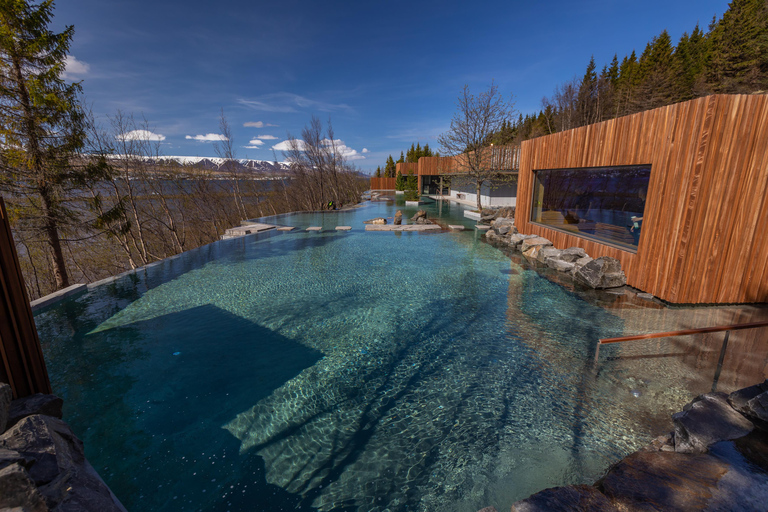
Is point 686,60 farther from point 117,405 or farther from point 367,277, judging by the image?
point 117,405

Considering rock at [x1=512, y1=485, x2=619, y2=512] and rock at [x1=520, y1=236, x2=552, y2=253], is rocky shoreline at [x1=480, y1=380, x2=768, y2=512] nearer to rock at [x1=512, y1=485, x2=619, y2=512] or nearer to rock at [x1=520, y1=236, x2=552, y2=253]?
rock at [x1=512, y1=485, x2=619, y2=512]

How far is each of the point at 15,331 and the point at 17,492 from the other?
151 centimetres

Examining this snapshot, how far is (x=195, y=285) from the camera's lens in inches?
286

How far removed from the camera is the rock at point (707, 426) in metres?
2.43

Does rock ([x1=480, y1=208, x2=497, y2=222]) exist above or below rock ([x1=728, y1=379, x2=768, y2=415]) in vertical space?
above

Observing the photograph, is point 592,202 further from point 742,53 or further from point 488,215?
point 742,53

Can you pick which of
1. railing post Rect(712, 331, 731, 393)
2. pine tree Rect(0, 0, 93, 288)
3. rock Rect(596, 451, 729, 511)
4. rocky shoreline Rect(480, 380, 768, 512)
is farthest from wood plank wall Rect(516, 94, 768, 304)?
pine tree Rect(0, 0, 93, 288)

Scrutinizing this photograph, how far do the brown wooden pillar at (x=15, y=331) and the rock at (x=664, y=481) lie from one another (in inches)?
165

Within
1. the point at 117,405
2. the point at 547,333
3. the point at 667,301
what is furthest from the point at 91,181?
the point at 667,301

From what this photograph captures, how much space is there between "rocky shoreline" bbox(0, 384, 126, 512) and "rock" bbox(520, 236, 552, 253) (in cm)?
989

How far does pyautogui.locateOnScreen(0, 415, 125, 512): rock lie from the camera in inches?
60.9

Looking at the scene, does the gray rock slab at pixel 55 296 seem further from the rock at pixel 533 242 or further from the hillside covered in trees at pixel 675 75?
the hillside covered in trees at pixel 675 75

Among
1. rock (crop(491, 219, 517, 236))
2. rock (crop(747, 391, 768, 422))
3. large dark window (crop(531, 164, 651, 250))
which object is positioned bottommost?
rock (crop(747, 391, 768, 422))

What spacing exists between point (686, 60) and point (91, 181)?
46.9 m
